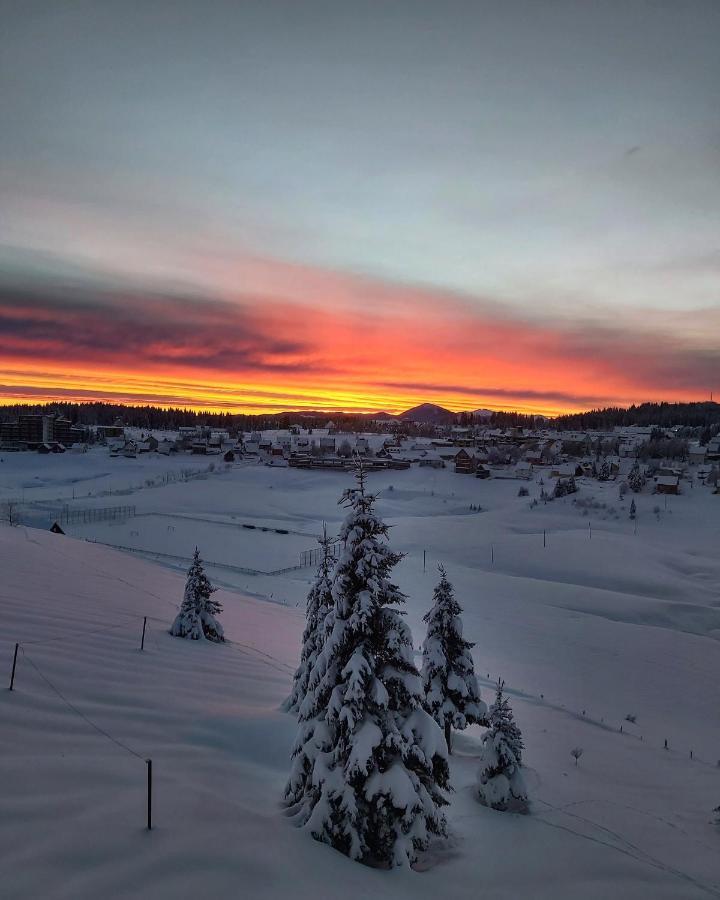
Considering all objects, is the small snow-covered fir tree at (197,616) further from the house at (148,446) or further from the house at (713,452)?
the house at (148,446)

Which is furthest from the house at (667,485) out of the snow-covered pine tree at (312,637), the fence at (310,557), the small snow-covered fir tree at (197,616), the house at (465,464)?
the snow-covered pine tree at (312,637)

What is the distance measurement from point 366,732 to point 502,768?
6696 mm

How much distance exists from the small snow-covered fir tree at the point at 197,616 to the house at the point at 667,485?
81.6m

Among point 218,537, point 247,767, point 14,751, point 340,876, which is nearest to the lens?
point 340,876

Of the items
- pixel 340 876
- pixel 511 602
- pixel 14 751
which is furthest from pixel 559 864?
pixel 511 602

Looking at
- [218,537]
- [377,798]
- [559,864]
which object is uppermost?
[377,798]

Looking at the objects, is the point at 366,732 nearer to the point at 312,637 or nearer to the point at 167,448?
the point at 312,637

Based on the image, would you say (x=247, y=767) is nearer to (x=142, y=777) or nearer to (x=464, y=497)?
(x=142, y=777)

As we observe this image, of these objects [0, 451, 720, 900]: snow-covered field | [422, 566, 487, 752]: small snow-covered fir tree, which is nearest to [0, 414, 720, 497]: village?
[0, 451, 720, 900]: snow-covered field

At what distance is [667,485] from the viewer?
84125mm

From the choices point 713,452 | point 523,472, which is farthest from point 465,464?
point 713,452

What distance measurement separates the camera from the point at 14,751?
7820mm

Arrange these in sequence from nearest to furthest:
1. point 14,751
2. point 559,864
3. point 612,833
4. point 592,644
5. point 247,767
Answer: point 14,751, point 559,864, point 247,767, point 612,833, point 592,644

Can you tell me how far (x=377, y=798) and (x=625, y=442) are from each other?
17476cm
